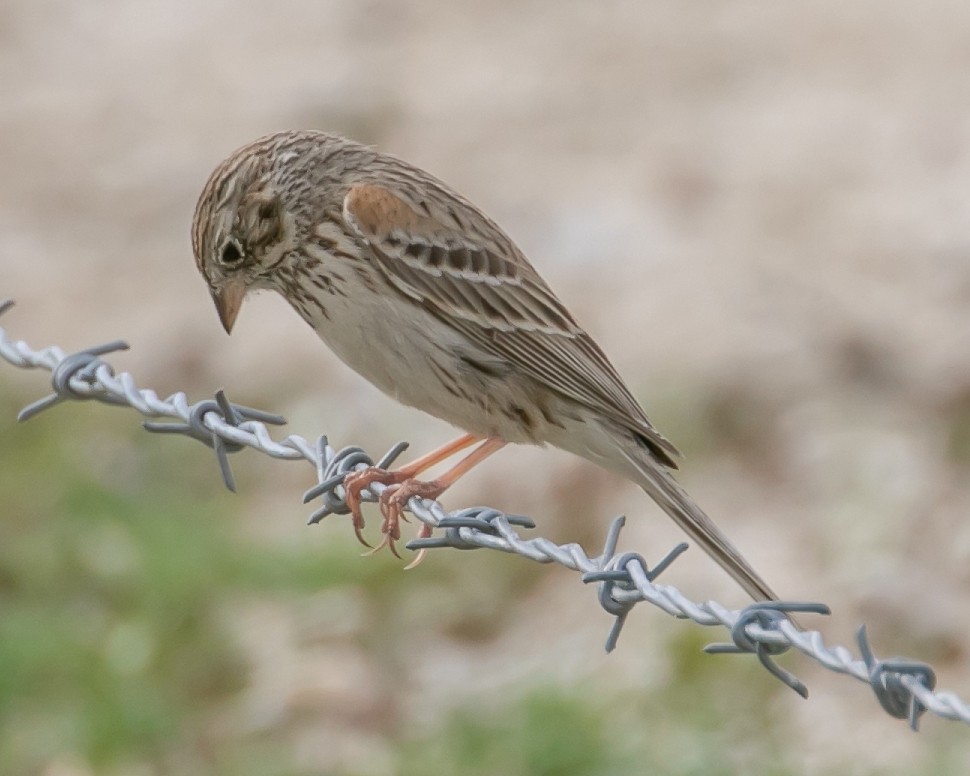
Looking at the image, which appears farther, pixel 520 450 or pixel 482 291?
pixel 520 450

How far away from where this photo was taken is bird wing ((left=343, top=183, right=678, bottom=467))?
18.3 feet

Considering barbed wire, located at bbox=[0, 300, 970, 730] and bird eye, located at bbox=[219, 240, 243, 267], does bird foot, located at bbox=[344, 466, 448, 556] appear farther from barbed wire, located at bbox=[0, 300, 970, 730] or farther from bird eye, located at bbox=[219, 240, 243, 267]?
bird eye, located at bbox=[219, 240, 243, 267]

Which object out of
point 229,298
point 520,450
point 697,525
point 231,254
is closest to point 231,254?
point 231,254

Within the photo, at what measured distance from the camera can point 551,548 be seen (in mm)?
3875

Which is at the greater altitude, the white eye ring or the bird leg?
the white eye ring

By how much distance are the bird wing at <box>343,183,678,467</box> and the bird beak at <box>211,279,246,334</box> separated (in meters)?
0.41

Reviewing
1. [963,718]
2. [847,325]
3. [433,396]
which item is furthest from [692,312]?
[963,718]

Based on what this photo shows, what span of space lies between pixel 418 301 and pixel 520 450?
3.51 metres

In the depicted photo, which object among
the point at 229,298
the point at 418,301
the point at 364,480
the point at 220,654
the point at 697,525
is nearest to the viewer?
the point at 364,480

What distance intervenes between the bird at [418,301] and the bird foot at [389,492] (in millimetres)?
72

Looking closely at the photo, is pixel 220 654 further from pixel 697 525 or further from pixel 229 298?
pixel 697 525

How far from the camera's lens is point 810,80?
12.4 metres

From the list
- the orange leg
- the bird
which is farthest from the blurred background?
the orange leg

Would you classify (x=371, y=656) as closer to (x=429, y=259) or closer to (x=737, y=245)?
(x=429, y=259)
